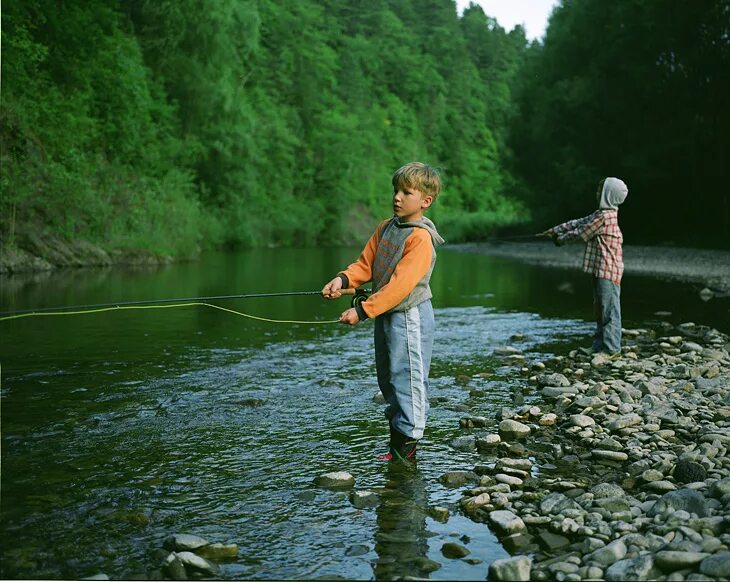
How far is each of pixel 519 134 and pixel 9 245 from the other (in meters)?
31.7

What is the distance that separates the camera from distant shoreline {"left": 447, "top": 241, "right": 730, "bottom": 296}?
1942 cm

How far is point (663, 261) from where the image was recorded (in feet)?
83.1

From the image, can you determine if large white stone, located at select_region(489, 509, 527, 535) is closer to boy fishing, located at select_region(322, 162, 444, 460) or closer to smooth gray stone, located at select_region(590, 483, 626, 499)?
smooth gray stone, located at select_region(590, 483, 626, 499)

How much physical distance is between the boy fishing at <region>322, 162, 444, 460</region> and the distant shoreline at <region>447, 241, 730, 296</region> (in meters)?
12.5

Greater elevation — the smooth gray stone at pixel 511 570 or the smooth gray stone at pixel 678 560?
the smooth gray stone at pixel 678 560

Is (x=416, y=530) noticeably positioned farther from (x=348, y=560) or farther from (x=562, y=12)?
(x=562, y=12)

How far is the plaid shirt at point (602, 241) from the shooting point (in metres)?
8.76

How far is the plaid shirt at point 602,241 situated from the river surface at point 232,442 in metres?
1.14

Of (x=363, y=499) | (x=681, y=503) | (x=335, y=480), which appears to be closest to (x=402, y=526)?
(x=363, y=499)

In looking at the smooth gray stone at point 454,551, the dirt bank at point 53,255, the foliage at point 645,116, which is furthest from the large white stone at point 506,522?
the foliage at point 645,116

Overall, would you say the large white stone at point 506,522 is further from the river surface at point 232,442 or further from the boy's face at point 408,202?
the boy's face at point 408,202

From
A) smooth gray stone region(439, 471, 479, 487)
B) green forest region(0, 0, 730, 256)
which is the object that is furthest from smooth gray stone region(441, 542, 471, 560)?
green forest region(0, 0, 730, 256)

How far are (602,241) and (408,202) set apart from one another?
461cm

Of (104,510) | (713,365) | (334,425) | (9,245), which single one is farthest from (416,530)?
(9,245)
